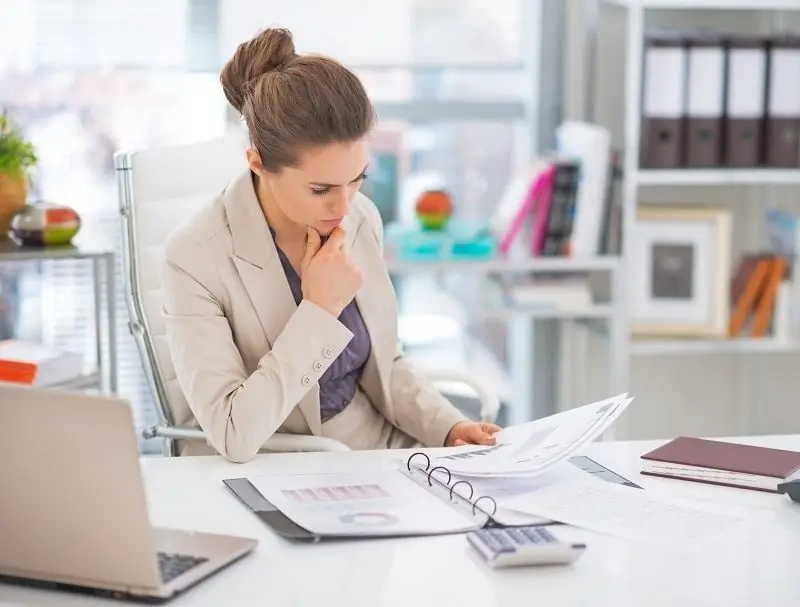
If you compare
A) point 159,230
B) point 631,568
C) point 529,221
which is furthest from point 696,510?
point 529,221

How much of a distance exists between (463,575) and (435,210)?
A: 1.90 meters

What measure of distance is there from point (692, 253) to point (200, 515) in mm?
2027

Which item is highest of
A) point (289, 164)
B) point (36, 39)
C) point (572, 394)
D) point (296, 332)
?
point (36, 39)

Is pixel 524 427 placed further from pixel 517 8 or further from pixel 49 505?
pixel 517 8

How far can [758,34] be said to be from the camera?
3217 mm

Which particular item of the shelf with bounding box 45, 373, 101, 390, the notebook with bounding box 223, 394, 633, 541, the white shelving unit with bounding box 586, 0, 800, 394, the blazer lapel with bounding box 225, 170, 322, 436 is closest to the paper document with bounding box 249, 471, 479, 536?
the notebook with bounding box 223, 394, 633, 541

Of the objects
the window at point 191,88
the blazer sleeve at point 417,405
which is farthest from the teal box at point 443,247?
the blazer sleeve at point 417,405

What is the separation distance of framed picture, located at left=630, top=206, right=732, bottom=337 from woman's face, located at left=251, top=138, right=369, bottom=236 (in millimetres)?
1445

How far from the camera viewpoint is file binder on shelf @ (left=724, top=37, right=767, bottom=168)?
10.00 feet

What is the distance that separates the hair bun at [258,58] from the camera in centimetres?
186

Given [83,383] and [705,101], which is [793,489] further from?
[705,101]

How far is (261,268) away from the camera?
6.16ft

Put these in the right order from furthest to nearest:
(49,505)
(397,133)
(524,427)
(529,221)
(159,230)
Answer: (397,133), (529,221), (159,230), (524,427), (49,505)

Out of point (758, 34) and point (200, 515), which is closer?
point (200, 515)
